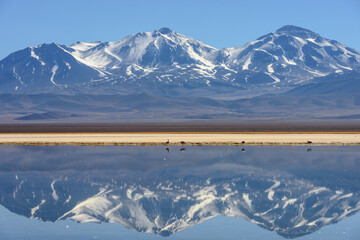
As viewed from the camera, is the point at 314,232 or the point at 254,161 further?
the point at 254,161

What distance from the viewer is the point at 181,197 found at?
21.2m

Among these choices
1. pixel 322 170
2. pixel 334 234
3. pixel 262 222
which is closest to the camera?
pixel 334 234

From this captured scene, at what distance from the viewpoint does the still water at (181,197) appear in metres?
16.5

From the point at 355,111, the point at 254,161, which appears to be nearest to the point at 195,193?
the point at 254,161

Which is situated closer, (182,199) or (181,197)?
(182,199)

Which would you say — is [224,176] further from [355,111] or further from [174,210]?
[355,111]

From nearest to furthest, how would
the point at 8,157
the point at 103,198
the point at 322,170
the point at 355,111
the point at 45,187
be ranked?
the point at 103,198 → the point at 45,187 → the point at 322,170 → the point at 8,157 → the point at 355,111

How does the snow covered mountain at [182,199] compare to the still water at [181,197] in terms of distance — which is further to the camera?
the snow covered mountain at [182,199]

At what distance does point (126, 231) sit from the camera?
53.9ft

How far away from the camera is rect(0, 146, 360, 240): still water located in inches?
650

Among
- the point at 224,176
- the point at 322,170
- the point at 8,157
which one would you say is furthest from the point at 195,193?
the point at 8,157

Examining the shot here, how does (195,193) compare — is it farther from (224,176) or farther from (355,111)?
(355,111)

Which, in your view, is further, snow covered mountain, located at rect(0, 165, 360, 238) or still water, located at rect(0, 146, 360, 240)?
snow covered mountain, located at rect(0, 165, 360, 238)

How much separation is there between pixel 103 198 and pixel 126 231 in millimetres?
4797
